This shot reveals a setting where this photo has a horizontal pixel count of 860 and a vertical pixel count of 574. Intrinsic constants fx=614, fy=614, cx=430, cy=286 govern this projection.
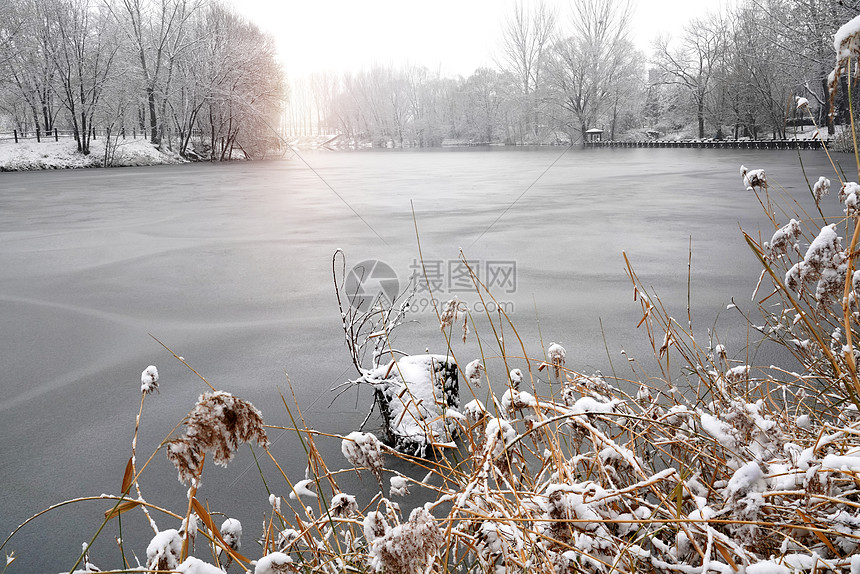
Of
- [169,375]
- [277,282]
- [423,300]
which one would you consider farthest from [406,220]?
[169,375]

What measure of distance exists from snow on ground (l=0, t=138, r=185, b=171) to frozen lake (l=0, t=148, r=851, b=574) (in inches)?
699

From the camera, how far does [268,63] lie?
4291 centimetres

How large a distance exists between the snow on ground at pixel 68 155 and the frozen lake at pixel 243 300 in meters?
17.7

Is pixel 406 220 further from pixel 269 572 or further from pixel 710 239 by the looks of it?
pixel 269 572

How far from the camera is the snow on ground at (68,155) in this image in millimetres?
31719

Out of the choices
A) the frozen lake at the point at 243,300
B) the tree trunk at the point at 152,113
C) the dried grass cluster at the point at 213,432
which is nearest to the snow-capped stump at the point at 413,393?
the frozen lake at the point at 243,300

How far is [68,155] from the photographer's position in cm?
3400

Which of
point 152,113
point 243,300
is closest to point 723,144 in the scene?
point 152,113

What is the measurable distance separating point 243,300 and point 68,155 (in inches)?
1295

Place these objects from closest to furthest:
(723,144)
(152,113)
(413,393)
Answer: (413,393) < (723,144) < (152,113)

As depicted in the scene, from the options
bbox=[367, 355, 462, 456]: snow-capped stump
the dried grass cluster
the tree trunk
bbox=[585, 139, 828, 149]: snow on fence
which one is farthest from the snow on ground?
the dried grass cluster

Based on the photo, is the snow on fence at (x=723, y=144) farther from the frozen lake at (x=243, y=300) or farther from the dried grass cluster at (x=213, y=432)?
the dried grass cluster at (x=213, y=432)

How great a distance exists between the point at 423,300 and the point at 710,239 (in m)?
5.71

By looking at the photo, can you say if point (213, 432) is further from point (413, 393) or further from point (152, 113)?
point (152, 113)
